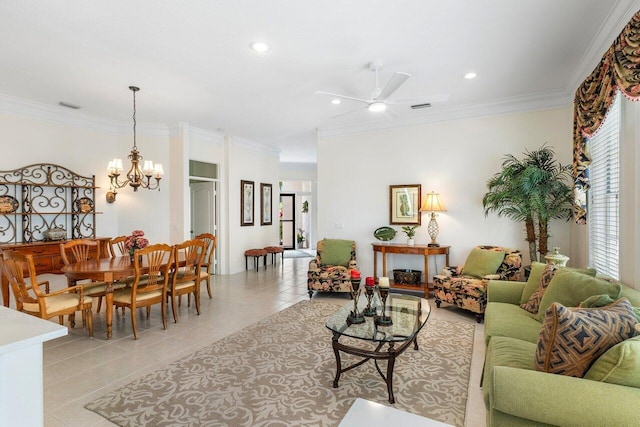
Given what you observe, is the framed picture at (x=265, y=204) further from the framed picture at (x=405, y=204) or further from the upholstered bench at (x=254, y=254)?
the framed picture at (x=405, y=204)

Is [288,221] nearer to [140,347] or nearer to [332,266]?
[332,266]

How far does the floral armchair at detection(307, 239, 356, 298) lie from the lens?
510 centimetres

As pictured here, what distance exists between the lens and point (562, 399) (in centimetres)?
133

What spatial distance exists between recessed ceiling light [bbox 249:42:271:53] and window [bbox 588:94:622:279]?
10.6 feet

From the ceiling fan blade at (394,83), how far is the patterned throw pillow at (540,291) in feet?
7.17

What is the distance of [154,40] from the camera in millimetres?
3066

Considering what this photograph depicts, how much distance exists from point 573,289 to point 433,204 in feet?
9.34

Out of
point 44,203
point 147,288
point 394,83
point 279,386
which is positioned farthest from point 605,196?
point 44,203

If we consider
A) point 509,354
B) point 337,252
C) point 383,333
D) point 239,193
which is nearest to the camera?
point 509,354

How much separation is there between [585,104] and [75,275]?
18.2 ft

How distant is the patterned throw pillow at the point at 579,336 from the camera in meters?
1.44

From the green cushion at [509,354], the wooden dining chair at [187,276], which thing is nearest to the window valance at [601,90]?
the green cushion at [509,354]

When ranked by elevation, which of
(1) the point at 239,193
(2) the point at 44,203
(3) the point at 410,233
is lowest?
(3) the point at 410,233

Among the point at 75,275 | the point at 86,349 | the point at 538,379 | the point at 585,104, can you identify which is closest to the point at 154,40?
the point at 75,275
